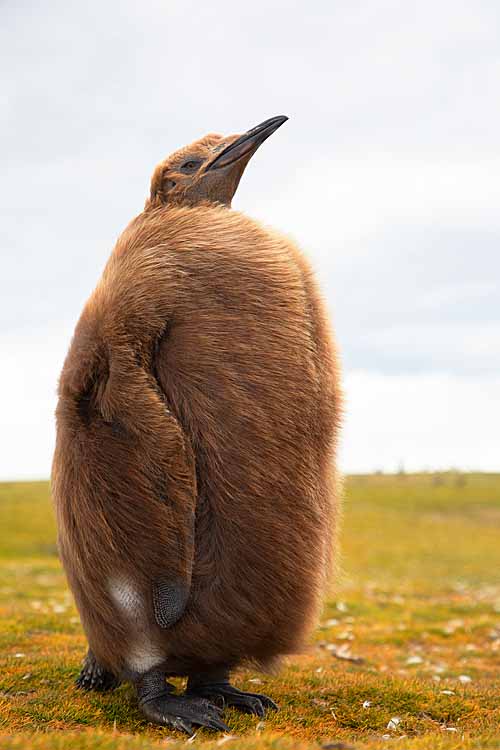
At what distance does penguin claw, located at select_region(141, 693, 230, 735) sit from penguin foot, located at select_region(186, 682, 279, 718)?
0.88ft

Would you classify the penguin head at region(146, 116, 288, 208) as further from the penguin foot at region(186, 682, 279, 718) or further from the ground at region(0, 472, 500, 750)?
the penguin foot at region(186, 682, 279, 718)

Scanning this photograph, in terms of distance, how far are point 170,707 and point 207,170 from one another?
3.27 m

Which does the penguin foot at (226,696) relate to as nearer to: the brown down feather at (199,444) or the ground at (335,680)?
the ground at (335,680)

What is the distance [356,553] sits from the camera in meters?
28.6

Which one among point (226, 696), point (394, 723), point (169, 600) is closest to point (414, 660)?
point (394, 723)

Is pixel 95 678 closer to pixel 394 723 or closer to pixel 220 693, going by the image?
pixel 220 693

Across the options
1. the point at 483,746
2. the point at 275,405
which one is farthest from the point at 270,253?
the point at 483,746

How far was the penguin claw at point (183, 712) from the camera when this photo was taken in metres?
4.73

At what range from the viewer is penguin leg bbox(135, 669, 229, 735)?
4.75 m

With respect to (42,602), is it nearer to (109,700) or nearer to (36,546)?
(109,700)

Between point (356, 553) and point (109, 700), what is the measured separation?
24108mm

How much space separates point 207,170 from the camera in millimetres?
5176

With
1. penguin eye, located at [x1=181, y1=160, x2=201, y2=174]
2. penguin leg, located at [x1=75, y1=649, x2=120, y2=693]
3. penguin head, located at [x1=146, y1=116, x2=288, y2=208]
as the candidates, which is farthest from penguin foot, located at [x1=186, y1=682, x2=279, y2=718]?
penguin eye, located at [x1=181, y1=160, x2=201, y2=174]

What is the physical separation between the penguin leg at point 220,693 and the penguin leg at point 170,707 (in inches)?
8.6
